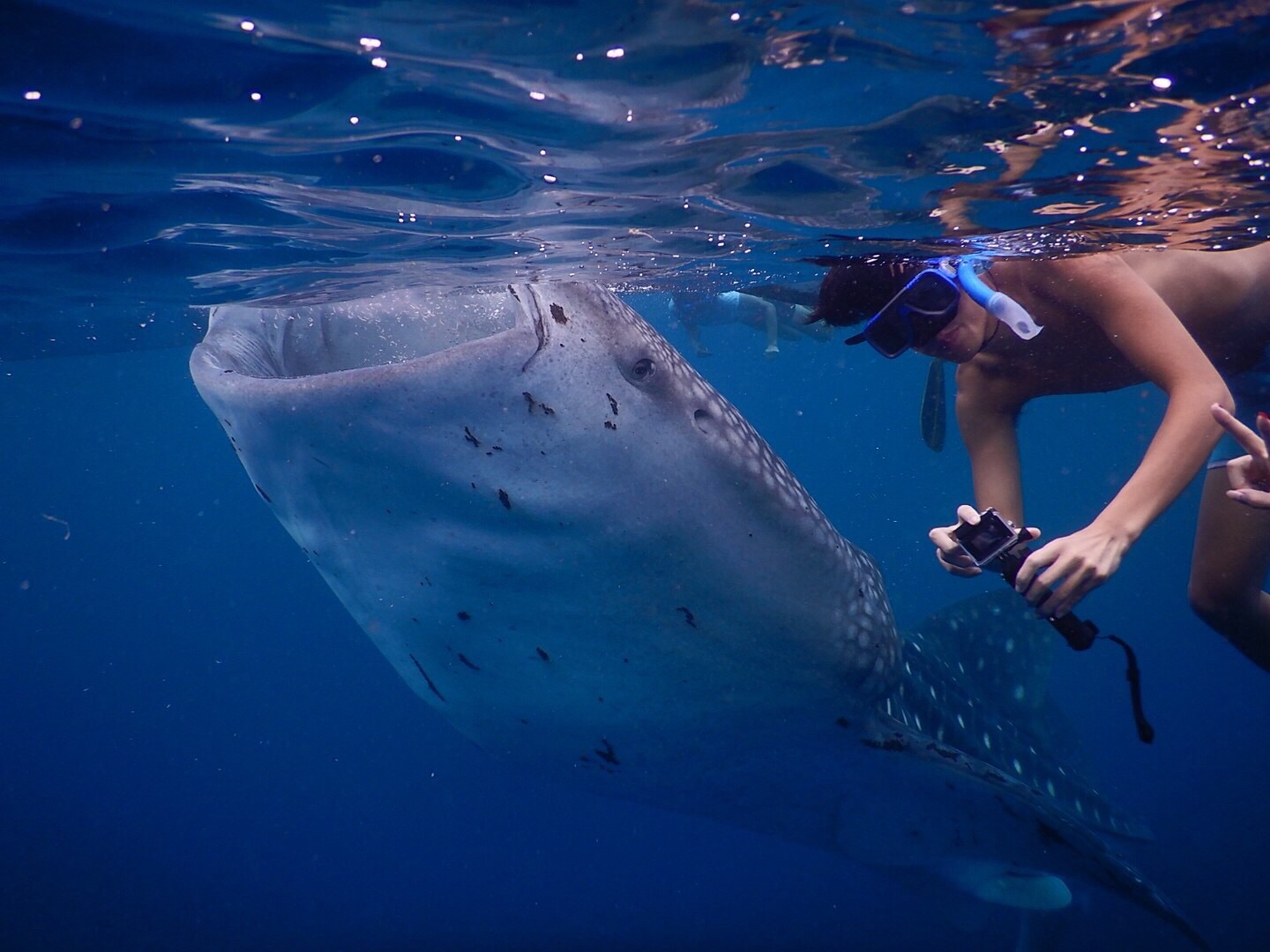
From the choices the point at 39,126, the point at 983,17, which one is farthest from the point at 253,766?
the point at 983,17

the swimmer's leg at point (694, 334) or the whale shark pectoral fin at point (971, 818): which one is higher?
the swimmer's leg at point (694, 334)

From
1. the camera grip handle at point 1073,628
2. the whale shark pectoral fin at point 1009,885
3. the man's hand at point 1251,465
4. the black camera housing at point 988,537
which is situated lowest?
the whale shark pectoral fin at point 1009,885

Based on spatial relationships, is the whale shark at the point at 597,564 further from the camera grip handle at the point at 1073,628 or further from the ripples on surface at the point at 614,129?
the ripples on surface at the point at 614,129

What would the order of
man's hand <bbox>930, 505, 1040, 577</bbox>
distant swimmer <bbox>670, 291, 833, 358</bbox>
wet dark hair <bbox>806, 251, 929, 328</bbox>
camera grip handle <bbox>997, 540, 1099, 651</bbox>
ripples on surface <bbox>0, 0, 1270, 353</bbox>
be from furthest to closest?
distant swimmer <bbox>670, 291, 833, 358</bbox>, wet dark hair <bbox>806, 251, 929, 328</bbox>, ripples on surface <bbox>0, 0, 1270, 353</bbox>, man's hand <bbox>930, 505, 1040, 577</bbox>, camera grip handle <bbox>997, 540, 1099, 651</bbox>

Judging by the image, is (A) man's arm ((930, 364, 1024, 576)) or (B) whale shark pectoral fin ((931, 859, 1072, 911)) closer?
(A) man's arm ((930, 364, 1024, 576))

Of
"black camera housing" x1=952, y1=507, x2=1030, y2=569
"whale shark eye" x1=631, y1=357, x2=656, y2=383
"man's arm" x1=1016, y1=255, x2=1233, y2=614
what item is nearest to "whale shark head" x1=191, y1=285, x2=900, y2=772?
"whale shark eye" x1=631, y1=357, x2=656, y2=383

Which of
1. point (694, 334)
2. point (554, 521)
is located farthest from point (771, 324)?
point (554, 521)

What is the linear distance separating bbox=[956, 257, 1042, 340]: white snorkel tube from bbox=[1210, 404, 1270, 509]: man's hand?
2.34 feet

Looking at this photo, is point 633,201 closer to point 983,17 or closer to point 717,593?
point 983,17

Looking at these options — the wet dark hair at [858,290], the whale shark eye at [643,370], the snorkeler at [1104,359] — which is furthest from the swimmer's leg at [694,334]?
the whale shark eye at [643,370]

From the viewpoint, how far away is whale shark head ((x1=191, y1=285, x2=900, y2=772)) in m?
2.07

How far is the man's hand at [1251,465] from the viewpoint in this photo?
2.48m

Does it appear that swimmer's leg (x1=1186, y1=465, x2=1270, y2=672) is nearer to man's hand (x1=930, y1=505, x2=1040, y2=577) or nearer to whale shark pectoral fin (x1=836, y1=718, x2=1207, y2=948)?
whale shark pectoral fin (x1=836, y1=718, x2=1207, y2=948)

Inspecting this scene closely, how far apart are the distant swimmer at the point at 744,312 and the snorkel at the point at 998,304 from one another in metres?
9.27
